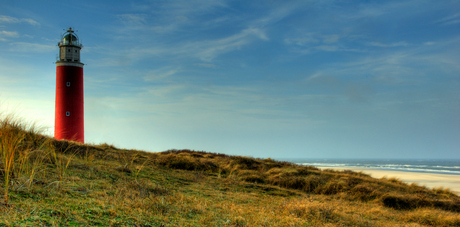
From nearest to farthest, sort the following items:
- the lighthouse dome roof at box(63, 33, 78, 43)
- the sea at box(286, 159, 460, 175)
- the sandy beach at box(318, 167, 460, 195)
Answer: the sandy beach at box(318, 167, 460, 195) < the lighthouse dome roof at box(63, 33, 78, 43) < the sea at box(286, 159, 460, 175)

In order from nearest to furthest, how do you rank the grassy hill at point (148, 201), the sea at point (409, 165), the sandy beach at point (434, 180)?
1. the grassy hill at point (148, 201)
2. the sandy beach at point (434, 180)
3. the sea at point (409, 165)

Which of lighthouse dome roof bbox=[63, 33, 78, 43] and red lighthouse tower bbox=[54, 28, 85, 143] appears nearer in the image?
red lighthouse tower bbox=[54, 28, 85, 143]

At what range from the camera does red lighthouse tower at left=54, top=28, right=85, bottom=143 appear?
22.9 meters

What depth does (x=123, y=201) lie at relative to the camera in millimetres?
5258

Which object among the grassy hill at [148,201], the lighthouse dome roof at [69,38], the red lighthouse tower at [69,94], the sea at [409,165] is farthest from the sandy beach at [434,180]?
the lighthouse dome roof at [69,38]

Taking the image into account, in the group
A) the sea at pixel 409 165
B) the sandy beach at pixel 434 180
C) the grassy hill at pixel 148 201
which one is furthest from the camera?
the sea at pixel 409 165

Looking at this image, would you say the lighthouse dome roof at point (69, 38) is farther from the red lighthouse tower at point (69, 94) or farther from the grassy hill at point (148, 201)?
the grassy hill at point (148, 201)

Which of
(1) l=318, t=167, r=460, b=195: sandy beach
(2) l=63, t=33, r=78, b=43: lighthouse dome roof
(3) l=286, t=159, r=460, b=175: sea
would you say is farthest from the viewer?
(3) l=286, t=159, r=460, b=175: sea

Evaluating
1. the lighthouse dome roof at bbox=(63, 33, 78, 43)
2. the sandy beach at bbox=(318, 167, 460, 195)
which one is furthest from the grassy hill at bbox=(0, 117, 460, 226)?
the lighthouse dome roof at bbox=(63, 33, 78, 43)

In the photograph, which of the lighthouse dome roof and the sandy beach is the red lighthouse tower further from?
the sandy beach

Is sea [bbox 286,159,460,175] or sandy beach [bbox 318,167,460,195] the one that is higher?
sandy beach [bbox 318,167,460,195]

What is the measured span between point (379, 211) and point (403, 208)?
2.61 meters

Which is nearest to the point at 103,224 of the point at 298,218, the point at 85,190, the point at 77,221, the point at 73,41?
the point at 77,221

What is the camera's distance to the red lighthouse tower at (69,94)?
22922 millimetres
